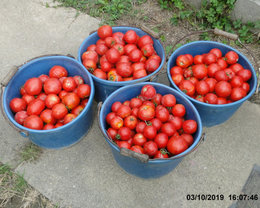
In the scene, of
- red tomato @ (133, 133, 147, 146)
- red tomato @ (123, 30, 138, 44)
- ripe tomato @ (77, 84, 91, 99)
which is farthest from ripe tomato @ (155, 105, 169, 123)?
→ red tomato @ (123, 30, 138, 44)

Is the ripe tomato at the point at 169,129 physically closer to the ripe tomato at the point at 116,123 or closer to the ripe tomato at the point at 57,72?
the ripe tomato at the point at 116,123

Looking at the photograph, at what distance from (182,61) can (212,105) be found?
0.66 meters

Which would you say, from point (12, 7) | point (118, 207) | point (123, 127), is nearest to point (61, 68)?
point (123, 127)

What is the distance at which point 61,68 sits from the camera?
2.68m

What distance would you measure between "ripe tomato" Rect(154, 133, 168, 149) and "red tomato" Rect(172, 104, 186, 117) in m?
0.29

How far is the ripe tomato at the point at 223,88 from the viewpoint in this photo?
2434 mm

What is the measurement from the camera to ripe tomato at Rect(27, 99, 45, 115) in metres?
2.36

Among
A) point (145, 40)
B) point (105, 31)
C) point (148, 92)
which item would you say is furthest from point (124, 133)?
point (105, 31)

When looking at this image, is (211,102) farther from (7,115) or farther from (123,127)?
(7,115)

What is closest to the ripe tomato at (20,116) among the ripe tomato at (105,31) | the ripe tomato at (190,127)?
the ripe tomato at (105,31)

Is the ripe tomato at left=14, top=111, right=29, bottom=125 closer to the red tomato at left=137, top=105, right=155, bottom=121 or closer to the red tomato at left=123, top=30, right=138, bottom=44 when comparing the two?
the red tomato at left=137, top=105, right=155, bottom=121

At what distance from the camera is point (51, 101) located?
2.44 metres

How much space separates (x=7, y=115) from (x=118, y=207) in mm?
1452

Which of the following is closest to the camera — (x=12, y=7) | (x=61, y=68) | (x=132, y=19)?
(x=61, y=68)
